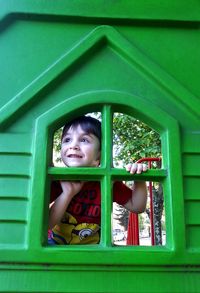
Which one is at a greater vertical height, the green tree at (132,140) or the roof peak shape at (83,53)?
the green tree at (132,140)

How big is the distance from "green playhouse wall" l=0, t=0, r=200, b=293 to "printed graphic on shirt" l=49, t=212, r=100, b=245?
0.49m

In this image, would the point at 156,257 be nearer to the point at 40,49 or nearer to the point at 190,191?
the point at 190,191

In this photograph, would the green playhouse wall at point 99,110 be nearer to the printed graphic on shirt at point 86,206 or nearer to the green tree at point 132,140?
the printed graphic on shirt at point 86,206

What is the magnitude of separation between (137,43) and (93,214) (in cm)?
83

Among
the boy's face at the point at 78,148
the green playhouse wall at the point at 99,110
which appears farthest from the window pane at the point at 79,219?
the green playhouse wall at the point at 99,110

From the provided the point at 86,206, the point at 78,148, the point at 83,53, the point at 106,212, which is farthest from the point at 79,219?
the point at 83,53

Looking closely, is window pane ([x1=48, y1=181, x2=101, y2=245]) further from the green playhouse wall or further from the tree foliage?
the tree foliage

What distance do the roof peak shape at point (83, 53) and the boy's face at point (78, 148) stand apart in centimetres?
29

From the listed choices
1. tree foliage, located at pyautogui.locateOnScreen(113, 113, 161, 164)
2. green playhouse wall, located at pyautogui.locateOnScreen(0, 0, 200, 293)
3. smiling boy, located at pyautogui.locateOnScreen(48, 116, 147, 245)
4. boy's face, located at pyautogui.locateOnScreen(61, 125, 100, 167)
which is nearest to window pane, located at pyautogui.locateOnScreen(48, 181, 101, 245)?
smiling boy, located at pyautogui.locateOnScreen(48, 116, 147, 245)

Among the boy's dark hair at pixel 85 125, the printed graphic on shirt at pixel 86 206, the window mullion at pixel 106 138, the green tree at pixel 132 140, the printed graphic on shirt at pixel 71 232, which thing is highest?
the green tree at pixel 132 140

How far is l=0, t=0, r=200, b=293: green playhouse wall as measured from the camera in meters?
1.22

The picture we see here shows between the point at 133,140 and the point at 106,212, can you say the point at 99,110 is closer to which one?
the point at 106,212

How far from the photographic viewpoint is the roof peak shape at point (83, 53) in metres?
1.37

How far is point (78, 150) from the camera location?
1.58 meters
